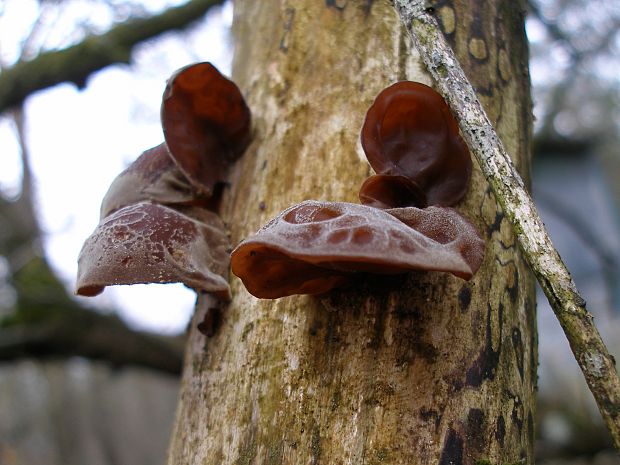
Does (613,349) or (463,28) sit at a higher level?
(463,28)

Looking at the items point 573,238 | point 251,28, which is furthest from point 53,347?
point 573,238

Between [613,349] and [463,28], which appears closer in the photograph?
[463,28]

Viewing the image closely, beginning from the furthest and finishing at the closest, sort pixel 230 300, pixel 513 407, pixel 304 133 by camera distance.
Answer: pixel 304 133, pixel 230 300, pixel 513 407

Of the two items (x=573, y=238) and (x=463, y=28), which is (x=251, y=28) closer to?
(x=463, y=28)

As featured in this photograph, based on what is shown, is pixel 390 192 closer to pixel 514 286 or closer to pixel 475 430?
pixel 514 286

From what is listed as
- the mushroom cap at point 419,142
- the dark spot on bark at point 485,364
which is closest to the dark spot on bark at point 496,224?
the mushroom cap at point 419,142

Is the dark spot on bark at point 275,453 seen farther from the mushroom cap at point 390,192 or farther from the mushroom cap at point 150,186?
the mushroom cap at point 150,186

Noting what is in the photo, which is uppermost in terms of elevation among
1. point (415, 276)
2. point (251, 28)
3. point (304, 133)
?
point (251, 28)

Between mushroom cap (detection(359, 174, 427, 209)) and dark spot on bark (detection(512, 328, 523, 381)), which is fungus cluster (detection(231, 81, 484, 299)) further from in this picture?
dark spot on bark (detection(512, 328, 523, 381))
